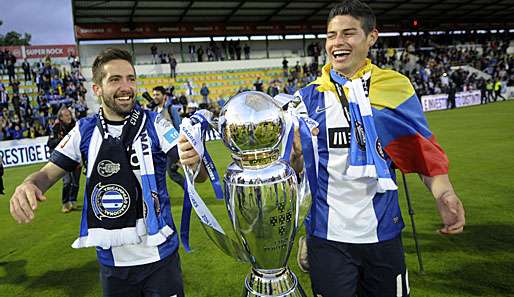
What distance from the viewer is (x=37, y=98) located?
1803 cm

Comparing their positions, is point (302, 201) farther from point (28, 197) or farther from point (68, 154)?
point (68, 154)

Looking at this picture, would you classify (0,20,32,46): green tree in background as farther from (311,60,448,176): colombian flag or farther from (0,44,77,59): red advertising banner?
(311,60,448,176): colombian flag

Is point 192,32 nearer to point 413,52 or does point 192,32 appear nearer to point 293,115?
point 413,52

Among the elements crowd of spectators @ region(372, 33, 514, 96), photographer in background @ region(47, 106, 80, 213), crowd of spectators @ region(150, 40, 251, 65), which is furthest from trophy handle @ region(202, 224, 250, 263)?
crowd of spectators @ region(150, 40, 251, 65)

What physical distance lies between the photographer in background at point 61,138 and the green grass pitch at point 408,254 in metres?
0.27

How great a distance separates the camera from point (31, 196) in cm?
150

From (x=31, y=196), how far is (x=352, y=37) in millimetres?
1571

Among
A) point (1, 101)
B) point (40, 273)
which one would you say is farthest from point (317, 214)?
point (1, 101)

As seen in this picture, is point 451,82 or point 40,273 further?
point 451,82

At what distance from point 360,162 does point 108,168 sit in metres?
1.22

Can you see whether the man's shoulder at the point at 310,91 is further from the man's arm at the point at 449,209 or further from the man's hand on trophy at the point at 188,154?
the man's hand on trophy at the point at 188,154

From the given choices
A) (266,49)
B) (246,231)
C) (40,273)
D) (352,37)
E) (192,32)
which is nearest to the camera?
(246,231)

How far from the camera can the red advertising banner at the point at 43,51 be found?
23.1 meters

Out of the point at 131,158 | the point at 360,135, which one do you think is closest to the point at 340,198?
the point at 360,135
